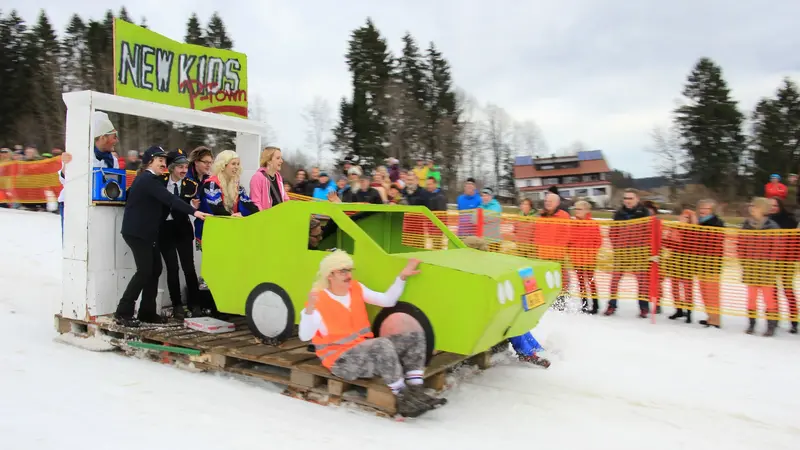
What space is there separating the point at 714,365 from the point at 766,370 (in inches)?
19.0

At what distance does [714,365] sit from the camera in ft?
19.6

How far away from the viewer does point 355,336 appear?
173 inches

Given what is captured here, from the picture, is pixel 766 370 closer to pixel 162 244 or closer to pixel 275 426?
pixel 275 426

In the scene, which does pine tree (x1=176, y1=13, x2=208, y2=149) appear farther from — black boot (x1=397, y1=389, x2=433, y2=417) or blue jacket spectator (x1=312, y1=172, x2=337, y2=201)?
black boot (x1=397, y1=389, x2=433, y2=417)

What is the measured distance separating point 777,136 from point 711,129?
13.6 feet

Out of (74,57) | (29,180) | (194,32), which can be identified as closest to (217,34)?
(194,32)

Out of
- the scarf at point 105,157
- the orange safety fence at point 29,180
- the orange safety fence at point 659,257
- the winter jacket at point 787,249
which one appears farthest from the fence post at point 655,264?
the orange safety fence at point 29,180

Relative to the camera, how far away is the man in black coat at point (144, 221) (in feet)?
18.2

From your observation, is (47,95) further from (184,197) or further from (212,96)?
(184,197)

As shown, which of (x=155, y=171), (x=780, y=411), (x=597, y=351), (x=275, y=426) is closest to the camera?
(x=275, y=426)

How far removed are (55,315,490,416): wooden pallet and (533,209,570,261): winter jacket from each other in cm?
361

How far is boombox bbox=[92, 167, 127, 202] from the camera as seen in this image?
575cm

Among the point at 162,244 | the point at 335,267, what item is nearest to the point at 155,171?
the point at 162,244

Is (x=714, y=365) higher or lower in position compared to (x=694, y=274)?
lower
